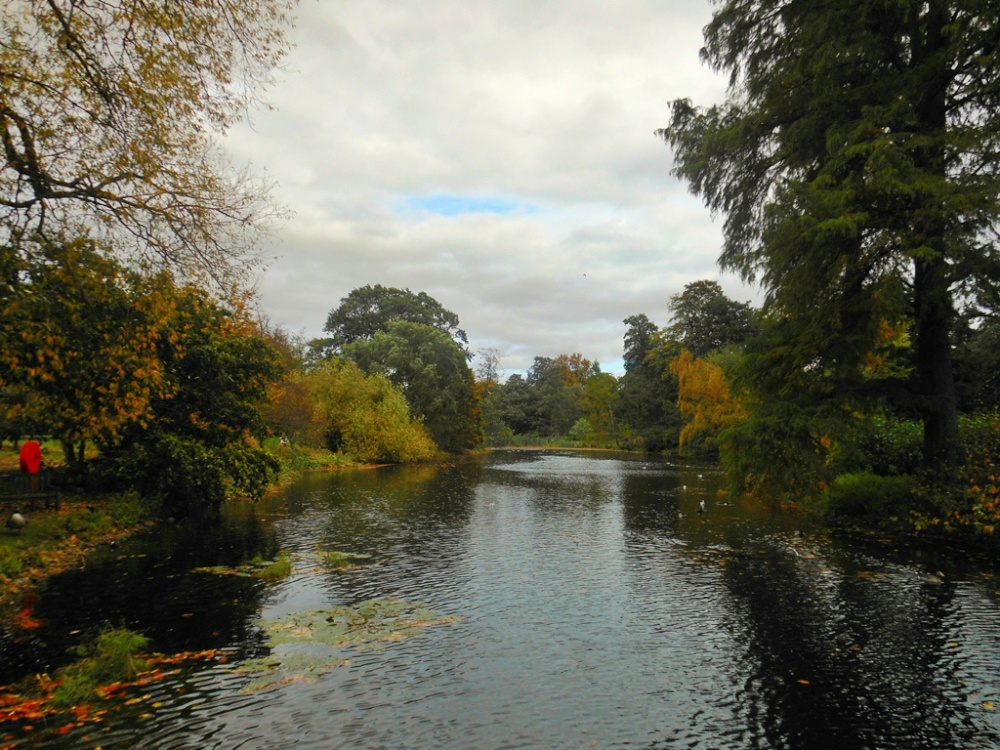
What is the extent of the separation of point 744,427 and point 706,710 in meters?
8.14

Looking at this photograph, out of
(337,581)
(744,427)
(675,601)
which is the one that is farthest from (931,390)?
(337,581)

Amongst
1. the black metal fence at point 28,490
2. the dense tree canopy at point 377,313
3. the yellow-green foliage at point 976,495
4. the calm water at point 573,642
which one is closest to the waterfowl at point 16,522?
the calm water at point 573,642

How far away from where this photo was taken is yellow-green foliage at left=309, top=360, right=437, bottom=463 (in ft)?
144

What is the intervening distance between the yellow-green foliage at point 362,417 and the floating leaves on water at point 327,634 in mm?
33879

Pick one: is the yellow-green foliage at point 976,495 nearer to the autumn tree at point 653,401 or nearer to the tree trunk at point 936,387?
the tree trunk at point 936,387

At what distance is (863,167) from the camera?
1357 centimetres

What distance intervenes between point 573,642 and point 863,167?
11.4 m

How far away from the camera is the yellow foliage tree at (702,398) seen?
46.5 meters

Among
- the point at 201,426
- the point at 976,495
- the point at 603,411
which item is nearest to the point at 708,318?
the point at 603,411

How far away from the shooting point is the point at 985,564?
12938 millimetres

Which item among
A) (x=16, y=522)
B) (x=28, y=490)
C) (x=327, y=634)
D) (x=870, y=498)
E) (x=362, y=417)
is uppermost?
(x=362, y=417)

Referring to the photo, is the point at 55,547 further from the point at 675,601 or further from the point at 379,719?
the point at 675,601

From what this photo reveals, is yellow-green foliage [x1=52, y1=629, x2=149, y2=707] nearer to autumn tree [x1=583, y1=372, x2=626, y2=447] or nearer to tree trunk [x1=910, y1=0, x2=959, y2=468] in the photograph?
tree trunk [x1=910, y1=0, x2=959, y2=468]

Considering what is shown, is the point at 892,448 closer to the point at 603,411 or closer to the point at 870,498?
the point at 870,498
